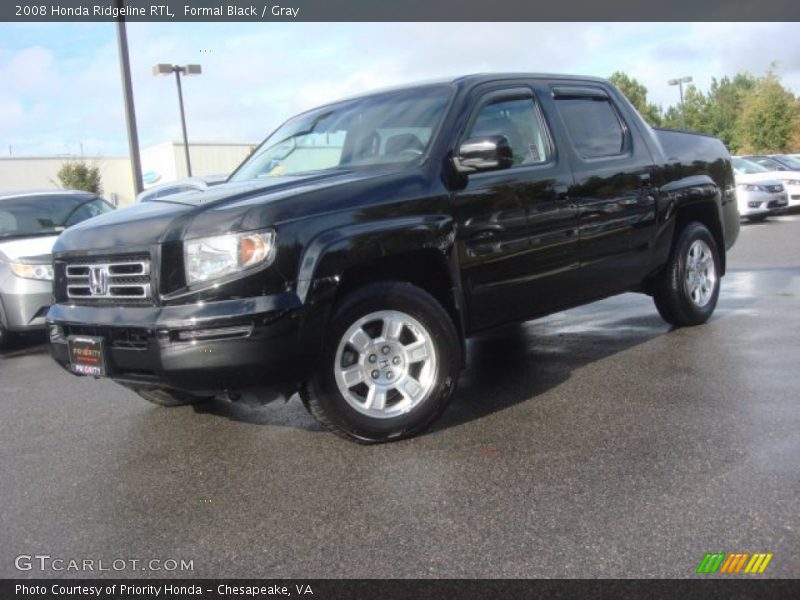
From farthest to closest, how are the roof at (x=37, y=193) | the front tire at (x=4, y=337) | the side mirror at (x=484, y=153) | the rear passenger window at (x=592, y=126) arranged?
the roof at (x=37, y=193)
the front tire at (x=4, y=337)
the rear passenger window at (x=592, y=126)
the side mirror at (x=484, y=153)

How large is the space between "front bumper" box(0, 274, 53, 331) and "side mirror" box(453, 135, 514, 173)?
490 cm

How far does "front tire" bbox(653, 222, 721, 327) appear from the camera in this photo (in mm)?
6160

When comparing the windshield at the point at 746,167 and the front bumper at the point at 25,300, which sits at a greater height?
the windshield at the point at 746,167

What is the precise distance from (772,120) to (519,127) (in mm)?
48205

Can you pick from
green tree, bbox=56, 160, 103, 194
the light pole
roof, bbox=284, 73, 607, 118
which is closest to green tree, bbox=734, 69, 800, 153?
green tree, bbox=56, 160, 103, 194

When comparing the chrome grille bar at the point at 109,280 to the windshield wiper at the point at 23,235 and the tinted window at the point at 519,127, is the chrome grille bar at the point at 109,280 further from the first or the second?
the windshield wiper at the point at 23,235

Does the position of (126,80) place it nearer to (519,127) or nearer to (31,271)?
(31,271)

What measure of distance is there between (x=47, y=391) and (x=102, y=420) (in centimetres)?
125

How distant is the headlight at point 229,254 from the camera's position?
3639 millimetres

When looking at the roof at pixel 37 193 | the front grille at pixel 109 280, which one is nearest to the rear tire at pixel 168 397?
the front grille at pixel 109 280
